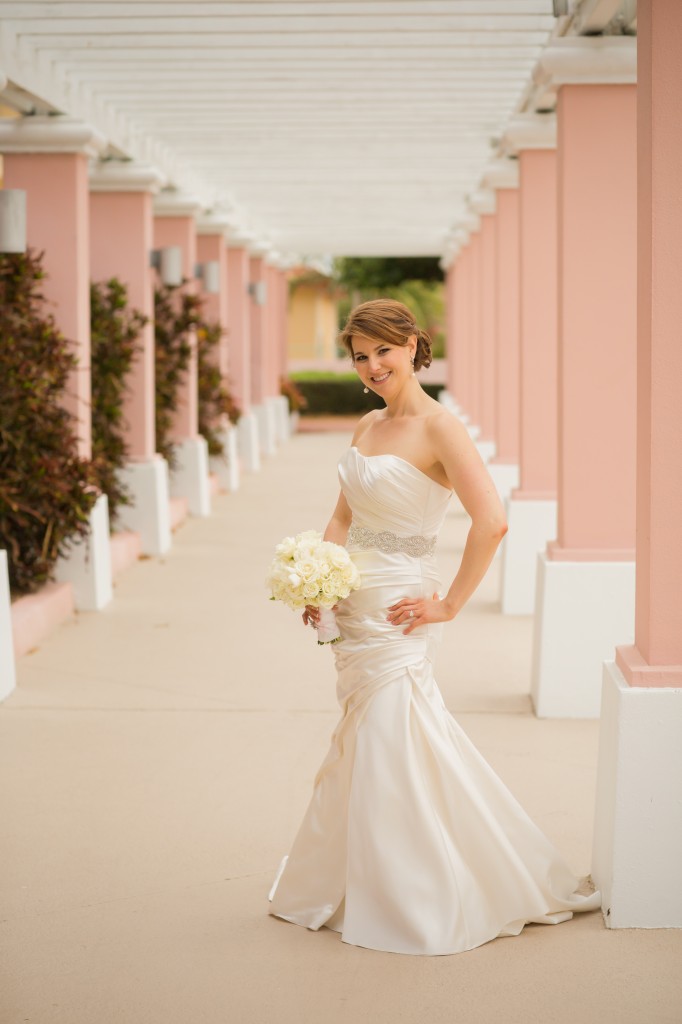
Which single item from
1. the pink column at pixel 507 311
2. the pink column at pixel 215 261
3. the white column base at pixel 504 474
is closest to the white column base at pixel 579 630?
the pink column at pixel 507 311

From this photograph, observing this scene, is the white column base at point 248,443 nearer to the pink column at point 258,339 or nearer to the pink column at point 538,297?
the pink column at point 258,339

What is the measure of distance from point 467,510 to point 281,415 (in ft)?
76.6

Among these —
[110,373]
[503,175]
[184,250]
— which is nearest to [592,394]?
[503,175]

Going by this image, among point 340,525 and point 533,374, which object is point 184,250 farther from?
point 340,525

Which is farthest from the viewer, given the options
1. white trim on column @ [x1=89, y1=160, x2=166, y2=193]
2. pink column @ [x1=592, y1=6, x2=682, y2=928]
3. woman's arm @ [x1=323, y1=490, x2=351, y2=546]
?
white trim on column @ [x1=89, y1=160, x2=166, y2=193]

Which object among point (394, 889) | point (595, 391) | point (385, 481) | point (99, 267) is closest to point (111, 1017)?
point (394, 889)

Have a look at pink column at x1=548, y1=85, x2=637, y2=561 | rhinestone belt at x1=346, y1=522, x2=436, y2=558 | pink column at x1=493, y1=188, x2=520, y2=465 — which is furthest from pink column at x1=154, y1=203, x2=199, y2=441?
rhinestone belt at x1=346, y1=522, x2=436, y2=558

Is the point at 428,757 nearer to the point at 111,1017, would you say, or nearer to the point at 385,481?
the point at 385,481

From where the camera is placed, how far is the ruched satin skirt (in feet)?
13.0

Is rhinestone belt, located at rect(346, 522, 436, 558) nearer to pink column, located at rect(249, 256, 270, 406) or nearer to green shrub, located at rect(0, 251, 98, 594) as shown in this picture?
green shrub, located at rect(0, 251, 98, 594)

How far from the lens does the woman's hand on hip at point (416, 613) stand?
13.3 ft

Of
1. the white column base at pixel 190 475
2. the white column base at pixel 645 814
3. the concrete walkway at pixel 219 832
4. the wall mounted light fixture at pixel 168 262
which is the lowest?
the concrete walkway at pixel 219 832

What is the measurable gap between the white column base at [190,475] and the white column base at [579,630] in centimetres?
828

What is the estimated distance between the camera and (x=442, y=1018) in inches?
141
